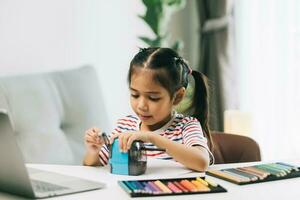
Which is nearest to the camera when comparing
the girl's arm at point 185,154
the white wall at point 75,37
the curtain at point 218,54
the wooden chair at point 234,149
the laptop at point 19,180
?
the laptop at point 19,180

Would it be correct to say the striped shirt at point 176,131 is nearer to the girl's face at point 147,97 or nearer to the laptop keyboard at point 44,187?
the girl's face at point 147,97

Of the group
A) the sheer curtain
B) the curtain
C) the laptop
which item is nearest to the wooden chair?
the laptop

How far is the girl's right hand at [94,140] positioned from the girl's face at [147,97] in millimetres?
148

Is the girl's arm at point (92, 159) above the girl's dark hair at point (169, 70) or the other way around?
the other way around

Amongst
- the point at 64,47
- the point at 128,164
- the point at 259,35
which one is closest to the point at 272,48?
the point at 259,35

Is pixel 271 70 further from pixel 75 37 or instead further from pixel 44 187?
pixel 44 187

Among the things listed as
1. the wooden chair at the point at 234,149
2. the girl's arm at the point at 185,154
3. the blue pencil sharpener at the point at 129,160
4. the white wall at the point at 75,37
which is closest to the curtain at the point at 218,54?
the white wall at the point at 75,37

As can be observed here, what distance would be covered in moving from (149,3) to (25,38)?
0.68 metres

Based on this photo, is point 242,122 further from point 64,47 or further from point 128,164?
point 128,164

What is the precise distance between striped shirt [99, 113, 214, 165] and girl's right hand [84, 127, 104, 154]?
0.02 m

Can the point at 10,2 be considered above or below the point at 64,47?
above

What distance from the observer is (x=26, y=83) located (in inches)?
84.4

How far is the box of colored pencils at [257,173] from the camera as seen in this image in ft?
3.76

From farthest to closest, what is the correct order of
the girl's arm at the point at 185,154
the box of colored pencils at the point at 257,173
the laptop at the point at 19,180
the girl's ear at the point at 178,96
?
the girl's ear at the point at 178,96 → the girl's arm at the point at 185,154 → the box of colored pencils at the point at 257,173 → the laptop at the point at 19,180
